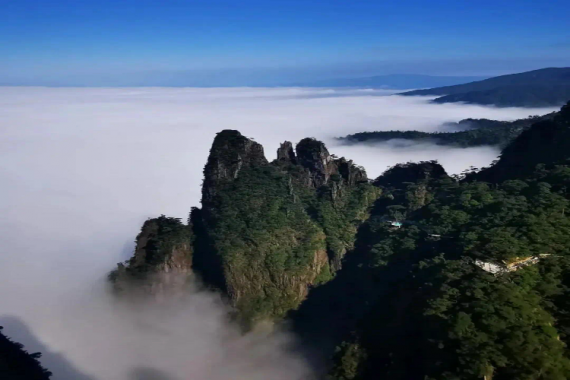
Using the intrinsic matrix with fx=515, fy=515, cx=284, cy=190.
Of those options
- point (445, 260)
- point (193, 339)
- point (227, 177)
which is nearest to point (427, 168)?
point (227, 177)

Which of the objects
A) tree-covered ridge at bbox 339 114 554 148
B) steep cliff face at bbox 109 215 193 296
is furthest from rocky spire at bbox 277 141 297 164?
tree-covered ridge at bbox 339 114 554 148

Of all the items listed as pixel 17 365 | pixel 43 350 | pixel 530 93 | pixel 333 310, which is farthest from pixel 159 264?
pixel 530 93

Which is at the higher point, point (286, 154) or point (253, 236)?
point (286, 154)

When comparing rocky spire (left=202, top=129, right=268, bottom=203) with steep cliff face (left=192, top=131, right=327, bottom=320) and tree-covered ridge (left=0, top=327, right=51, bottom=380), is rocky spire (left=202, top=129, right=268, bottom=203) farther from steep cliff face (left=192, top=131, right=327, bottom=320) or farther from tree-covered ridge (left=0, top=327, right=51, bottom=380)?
tree-covered ridge (left=0, top=327, right=51, bottom=380)

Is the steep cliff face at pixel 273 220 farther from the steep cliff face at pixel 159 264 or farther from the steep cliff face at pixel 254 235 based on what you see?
the steep cliff face at pixel 159 264

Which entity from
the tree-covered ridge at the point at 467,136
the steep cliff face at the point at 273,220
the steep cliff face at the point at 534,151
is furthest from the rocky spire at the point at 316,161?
the tree-covered ridge at the point at 467,136

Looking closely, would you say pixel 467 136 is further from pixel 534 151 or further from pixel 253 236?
pixel 253 236
